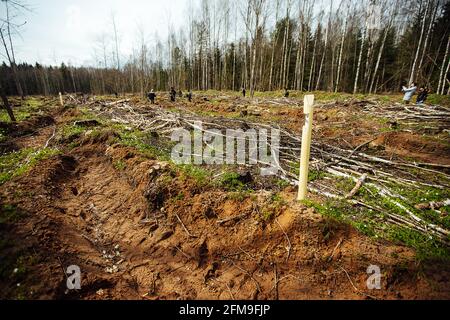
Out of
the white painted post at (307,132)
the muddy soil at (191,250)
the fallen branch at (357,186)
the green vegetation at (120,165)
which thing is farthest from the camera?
the green vegetation at (120,165)

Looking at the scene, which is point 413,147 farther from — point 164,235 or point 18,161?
point 18,161

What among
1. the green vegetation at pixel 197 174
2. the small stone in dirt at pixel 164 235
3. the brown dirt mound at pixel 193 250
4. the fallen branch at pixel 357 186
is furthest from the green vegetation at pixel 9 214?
the fallen branch at pixel 357 186

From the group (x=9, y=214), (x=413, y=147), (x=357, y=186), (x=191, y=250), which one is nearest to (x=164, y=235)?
(x=191, y=250)

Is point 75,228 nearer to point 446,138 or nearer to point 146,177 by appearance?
point 146,177

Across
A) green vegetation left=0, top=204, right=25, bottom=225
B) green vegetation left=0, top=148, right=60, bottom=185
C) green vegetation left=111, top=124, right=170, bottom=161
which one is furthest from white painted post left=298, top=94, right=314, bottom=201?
green vegetation left=0, top=148, right=60, bottom=185

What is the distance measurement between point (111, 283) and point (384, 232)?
4.39 m

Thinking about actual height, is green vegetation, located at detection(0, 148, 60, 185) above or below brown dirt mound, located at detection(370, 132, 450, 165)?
below

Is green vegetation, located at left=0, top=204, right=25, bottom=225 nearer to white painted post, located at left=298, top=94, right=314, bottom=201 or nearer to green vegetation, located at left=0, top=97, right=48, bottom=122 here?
white painted post, located at left=298, top=94, right=314, bottom=201

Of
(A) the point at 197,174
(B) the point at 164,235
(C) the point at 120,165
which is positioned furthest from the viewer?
(C) the point at 120,165

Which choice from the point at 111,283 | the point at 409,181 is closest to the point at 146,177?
the point at 111,283

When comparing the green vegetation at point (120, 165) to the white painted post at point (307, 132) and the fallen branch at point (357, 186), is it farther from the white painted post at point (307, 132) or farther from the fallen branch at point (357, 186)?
the fallen branch at point (357, 186)

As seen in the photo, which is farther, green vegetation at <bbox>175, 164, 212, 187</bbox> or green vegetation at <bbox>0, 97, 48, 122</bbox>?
green vegetation at <bbox>0, 97, 48, 122</bbox>

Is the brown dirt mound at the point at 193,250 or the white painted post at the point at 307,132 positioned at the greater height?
the white painted post at the point at 307,132

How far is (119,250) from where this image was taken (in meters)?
3.99
